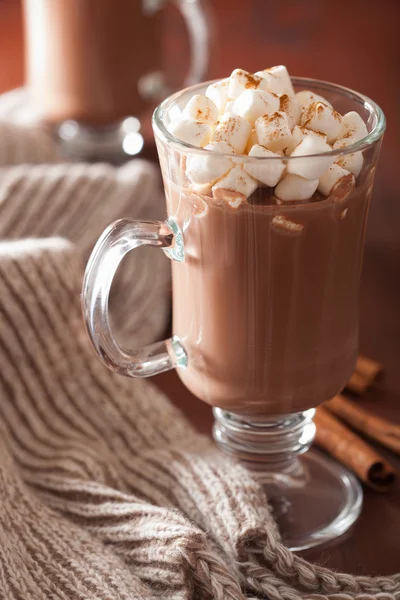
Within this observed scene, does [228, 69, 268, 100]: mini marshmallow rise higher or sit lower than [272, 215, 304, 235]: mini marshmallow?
higher

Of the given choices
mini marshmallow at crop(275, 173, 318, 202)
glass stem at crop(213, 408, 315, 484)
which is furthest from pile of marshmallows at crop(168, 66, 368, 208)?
glass stem at crop(213, 408, 315, 484)

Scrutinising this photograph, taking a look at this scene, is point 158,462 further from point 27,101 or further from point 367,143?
point 27,101

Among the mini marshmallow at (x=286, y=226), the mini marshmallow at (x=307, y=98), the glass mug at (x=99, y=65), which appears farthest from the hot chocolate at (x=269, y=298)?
the glass mug at (x=99, y=65)

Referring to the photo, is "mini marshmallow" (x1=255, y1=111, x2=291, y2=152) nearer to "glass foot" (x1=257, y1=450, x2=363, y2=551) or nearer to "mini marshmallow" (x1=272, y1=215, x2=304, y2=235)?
"mini marshmallow" (x1=272, y1=215, x2=304, y2=235)

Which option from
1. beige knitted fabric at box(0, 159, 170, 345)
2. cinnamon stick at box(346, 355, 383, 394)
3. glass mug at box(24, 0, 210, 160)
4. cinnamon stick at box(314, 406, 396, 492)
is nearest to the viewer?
cinnamon stick at box(314, 406, 396, 492)

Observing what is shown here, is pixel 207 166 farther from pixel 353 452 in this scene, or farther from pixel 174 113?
pixel 353 452

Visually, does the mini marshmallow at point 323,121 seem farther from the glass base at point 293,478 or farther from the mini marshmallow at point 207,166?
the glass base at point 293,478

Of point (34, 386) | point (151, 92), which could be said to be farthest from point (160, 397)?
point (151, 92)
